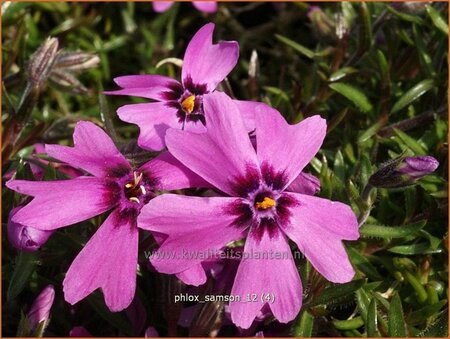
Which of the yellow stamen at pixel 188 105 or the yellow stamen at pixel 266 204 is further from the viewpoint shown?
the yellow stamen at pixel 188 105

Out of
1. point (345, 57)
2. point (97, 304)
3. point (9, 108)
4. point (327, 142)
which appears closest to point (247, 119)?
point (97, 304)

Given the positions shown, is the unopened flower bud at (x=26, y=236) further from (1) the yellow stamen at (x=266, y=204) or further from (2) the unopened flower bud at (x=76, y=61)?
(2) the unopened flower bud at (x=76, y=61)

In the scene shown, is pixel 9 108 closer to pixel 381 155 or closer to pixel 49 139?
pixel 49 139

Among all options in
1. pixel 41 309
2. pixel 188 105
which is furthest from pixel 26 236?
pixel 188 105

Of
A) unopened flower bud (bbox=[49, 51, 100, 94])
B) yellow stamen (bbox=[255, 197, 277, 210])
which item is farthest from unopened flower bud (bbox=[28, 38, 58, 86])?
yellow stamen (bbox=[255, 197, 277, 210])

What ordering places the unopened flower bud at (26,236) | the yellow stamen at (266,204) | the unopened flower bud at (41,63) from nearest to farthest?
the yellow stamen at (266,204)
the unopened flower bud at (26,236)
the unopened flower bud at (41,63)

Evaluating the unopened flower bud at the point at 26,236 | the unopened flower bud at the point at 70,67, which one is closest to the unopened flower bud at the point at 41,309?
the unopened flower bud at the point at 26,236

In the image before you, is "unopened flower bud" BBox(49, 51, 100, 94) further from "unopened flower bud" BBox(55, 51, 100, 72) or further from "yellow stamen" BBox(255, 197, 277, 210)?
"yellow stamen" BBox(255, 197, 277, 210)
